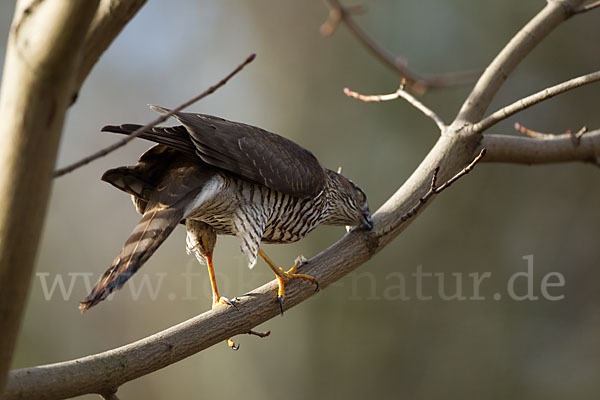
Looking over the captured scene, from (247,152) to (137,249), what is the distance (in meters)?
0.90

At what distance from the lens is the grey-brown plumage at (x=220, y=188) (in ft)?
8.66

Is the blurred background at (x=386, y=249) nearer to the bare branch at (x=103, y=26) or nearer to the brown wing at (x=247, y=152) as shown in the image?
the brown wing at (x=247, y=152)

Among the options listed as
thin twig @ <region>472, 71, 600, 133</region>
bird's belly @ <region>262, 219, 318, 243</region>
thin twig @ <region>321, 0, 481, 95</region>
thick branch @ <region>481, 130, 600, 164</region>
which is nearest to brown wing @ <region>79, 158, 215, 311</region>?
bird's belly @ <region>262, 219, 318, 243</region>

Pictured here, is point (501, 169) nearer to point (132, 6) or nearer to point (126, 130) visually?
point (126, 130)

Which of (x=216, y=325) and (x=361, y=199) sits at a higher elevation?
(x=361, y=199)

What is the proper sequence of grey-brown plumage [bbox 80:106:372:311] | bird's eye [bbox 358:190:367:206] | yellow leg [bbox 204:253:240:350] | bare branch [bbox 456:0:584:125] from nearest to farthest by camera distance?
grey-brown plumage [bbox 80:106:372:311] < yellow leg [bbox 204:253:240:350] < bare branch [bbox 456:0:584:125] < bird's eye [bbox 358:190:367:206]

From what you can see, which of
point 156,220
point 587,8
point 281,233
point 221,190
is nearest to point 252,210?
point 221,190

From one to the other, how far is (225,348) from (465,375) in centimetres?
337

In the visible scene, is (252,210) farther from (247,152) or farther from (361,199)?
(361,199)

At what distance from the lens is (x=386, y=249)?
860cm

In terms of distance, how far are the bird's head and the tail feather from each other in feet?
4.00

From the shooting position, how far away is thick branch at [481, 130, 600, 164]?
3.28 m

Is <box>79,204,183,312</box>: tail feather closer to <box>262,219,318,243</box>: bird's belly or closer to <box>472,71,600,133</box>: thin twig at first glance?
<box>262,219,318,243</box>: bird's belly

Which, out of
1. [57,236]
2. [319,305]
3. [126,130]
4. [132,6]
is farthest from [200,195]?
[57,236]
